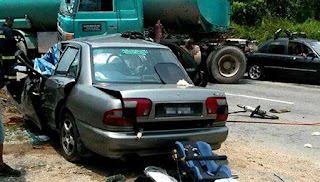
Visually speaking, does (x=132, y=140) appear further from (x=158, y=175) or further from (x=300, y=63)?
(x=300, y=63)

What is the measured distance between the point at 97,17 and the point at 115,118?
311 inches

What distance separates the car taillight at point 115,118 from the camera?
4.75m

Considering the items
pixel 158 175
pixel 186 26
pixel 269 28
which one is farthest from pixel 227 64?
pixel 269 28

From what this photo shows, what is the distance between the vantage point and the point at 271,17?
27047 millimetres

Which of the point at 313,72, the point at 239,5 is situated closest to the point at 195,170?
the point at 313,72

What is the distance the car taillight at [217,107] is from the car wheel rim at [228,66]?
8877 mm

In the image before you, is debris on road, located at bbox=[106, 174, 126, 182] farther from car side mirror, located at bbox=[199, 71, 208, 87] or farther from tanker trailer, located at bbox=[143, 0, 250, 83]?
tanker trailer, located at bbox=[143, 0, 250, 83]

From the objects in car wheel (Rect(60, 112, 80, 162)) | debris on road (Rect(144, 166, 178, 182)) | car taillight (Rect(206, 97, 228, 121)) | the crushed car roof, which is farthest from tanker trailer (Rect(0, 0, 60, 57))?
debris on road (Rect(144, 166, 178, 182))

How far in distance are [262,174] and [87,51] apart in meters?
2.70

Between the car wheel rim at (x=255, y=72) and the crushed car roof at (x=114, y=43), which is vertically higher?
the crushed car roof at (x=114, y=43)

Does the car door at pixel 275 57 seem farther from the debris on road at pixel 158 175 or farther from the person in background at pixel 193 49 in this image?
the debris on road at pixel 158 175

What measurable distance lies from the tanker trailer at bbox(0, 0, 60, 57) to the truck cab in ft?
5.84

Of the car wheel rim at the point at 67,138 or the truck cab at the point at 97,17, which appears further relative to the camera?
the truck cab at the point at 97,17

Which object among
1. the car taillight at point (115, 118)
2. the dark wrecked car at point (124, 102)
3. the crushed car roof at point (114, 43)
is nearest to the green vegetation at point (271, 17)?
the crushed car roof at point (114, 43)
